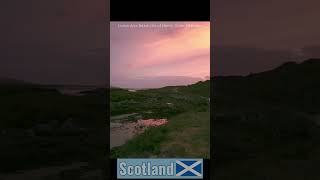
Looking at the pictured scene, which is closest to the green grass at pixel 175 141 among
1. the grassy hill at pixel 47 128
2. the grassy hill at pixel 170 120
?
the grassy hill at pixel 170 120

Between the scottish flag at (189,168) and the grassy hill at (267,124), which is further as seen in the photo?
the grassy hill at (267,124)

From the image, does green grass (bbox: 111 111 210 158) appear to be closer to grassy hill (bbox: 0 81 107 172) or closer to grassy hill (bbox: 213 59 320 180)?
grassy hill (bbox: 213 59 320 180)

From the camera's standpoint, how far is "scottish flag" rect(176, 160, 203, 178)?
540cm

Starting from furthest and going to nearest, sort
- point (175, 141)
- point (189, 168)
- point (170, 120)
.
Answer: point (170, 120)
point (175, 141)
point (189, 168)

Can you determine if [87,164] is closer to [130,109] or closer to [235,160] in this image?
[130,109]

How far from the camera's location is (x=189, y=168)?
543cm

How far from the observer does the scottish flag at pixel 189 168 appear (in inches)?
213

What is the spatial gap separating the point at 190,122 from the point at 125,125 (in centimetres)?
90

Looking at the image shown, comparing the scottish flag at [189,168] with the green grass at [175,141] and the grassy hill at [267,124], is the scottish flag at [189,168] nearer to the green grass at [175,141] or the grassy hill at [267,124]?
the green grass at [175,141]

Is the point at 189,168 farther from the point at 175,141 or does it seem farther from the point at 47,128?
the point at 47,128

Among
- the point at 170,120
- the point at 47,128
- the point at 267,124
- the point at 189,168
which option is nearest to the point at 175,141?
the point at 170,120

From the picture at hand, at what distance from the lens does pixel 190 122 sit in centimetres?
554

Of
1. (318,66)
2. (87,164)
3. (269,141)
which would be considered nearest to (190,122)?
(269,141)

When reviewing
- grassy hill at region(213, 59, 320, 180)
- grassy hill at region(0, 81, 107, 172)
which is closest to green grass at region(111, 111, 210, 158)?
grassy hill at region(213, 59, 320, 180)
